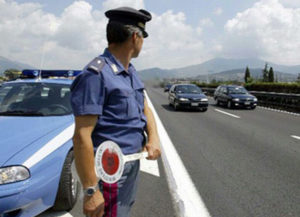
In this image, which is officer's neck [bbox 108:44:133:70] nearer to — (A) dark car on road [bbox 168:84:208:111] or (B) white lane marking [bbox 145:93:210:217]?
(B) white lane marking [bbox 145:93:210:217]

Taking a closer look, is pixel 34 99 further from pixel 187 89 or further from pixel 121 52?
pixel 187 89

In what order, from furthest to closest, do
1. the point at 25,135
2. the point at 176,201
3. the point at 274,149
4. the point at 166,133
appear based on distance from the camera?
the point at 166,133
the point at 274,149
the point at 176,201
the point at 25,135

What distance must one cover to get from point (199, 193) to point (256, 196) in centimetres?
76

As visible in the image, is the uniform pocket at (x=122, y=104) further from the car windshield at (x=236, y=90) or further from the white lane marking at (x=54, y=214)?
the car windshield at (x=236, y=90)

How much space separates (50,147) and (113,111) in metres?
1.54

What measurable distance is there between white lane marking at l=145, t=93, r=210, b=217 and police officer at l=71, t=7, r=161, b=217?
5.54 feet

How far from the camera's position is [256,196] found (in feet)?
12.4

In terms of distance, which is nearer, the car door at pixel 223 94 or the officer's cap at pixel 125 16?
the officer's cap at pixel 125 16

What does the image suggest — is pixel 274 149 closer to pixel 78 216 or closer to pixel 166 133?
pixel 166 133

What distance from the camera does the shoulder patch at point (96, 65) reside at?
1.51 meters

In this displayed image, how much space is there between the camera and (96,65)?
154 cm

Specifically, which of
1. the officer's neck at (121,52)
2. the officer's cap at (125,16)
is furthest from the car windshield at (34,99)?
the officer's cap at (125,16)

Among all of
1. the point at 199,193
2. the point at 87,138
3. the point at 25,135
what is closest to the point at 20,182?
the point at 25,135

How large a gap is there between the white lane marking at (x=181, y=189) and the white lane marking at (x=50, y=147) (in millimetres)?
1580
